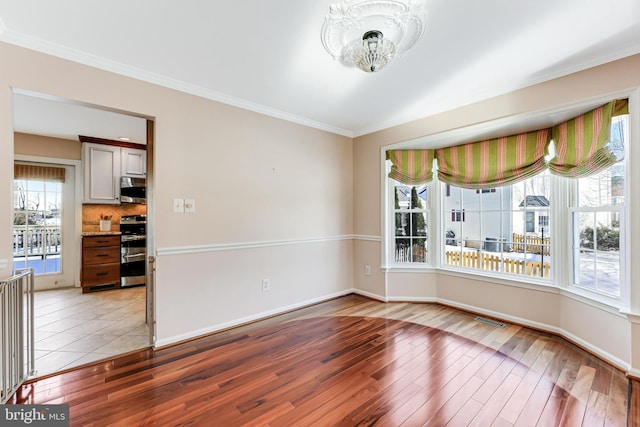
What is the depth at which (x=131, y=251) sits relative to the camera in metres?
4.74

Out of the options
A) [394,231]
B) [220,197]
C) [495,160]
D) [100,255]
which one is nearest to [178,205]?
[220,197]

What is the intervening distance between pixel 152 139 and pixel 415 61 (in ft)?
8.06

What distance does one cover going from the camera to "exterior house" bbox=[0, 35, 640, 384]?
6.95 ft

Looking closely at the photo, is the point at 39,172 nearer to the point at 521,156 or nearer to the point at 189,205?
the point at 189,205

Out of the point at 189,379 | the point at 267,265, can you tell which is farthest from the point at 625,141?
the point at 189,379

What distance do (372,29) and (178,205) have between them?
2.19m

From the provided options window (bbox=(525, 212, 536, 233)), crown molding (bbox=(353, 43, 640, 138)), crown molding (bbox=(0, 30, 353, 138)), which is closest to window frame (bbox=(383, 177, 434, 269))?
crown molding (bbox=(353, 43, 640, 138))

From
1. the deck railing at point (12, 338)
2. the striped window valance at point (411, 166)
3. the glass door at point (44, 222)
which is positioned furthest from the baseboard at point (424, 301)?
the glass door at point (44, 222)

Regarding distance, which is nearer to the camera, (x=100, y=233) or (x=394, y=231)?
(x=394, y=231)

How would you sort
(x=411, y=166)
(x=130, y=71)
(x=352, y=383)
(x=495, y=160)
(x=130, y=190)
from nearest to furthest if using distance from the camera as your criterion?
(x=352, y=383), (x=130, y=71), (x=495, y=160), (x=411, y=166), (x=130, y=190)

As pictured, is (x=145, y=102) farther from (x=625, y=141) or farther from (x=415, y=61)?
(x=625, y=141)

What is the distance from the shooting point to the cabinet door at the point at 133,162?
4.93 m

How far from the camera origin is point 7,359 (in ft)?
5.88

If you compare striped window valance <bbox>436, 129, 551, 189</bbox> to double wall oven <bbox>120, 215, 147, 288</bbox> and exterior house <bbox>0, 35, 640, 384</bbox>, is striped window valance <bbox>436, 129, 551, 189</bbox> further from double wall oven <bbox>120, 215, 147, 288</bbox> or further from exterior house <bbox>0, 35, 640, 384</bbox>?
double wall oven <bbox>120, 215, 147, 288</bbox>
